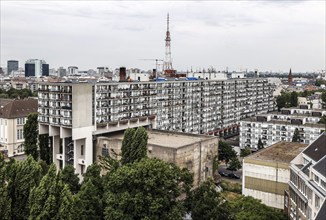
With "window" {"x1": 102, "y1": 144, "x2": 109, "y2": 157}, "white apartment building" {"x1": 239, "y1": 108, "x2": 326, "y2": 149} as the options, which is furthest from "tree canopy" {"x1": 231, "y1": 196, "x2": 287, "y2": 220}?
"white apartment building" {"x1": 239, "y1": 108, "x2": 326, "y2": 149}

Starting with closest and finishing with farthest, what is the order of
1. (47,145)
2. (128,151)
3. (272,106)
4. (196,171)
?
(128,151) → (196,171) → (47,145) → (272,106)

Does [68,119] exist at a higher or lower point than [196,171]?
higher

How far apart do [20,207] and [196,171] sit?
27497 mm

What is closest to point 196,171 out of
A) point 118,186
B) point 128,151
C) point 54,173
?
point 128,151

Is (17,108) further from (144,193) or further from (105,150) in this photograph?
(144,193)

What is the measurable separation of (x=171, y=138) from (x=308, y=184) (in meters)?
28.8

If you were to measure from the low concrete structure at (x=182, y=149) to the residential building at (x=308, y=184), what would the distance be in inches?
584

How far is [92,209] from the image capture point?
115ft

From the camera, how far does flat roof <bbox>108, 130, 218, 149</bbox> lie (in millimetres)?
55938

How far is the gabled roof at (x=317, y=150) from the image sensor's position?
38.2 m

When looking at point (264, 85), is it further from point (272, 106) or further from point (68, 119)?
point (68, 119)

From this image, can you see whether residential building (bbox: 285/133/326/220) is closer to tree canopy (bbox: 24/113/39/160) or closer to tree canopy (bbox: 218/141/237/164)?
tree canopy (bbox: 218/141/237/164)

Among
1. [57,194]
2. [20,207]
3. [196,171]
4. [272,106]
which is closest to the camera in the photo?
[57,194]

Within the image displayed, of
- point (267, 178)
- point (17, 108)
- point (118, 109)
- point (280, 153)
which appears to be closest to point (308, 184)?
point (267, 178)
